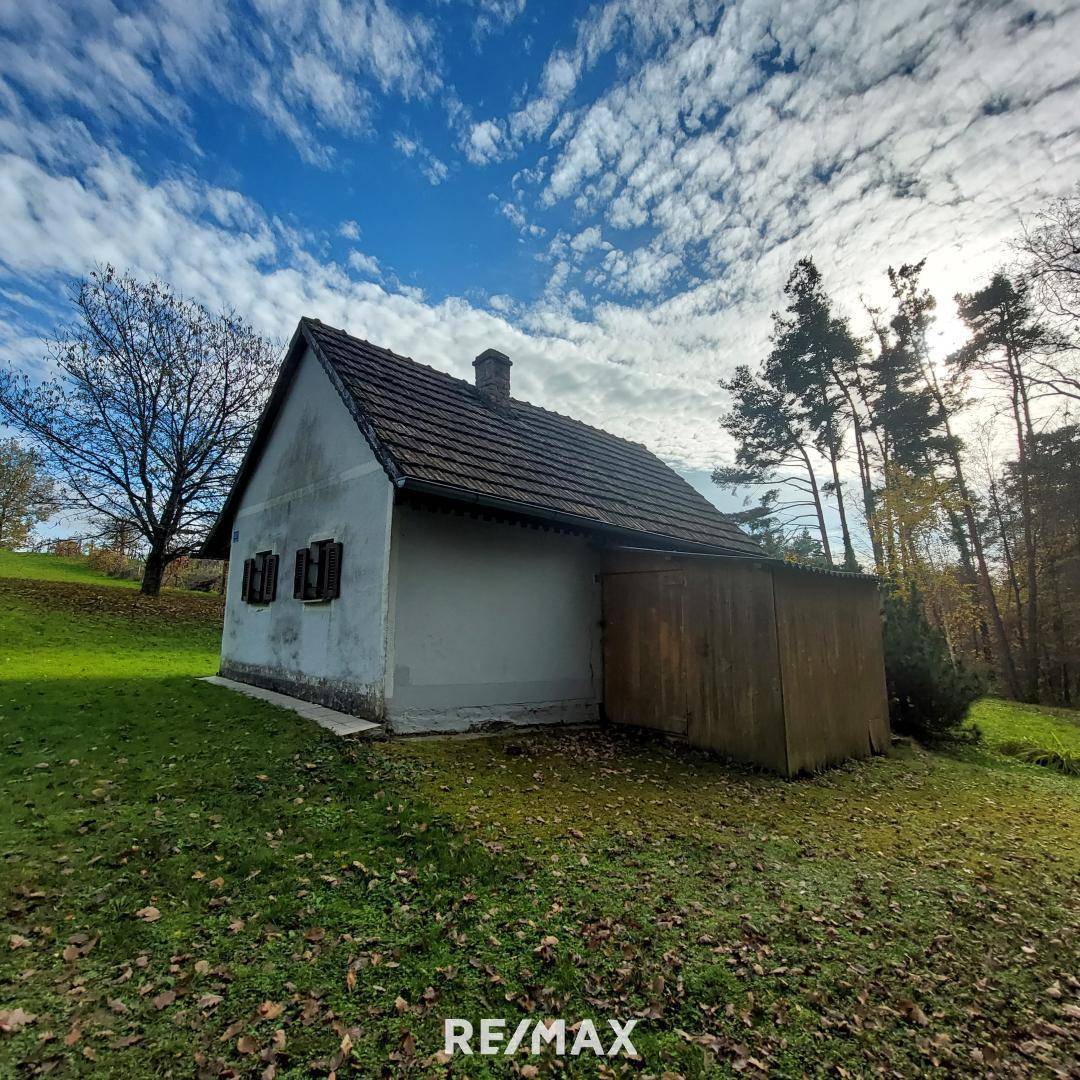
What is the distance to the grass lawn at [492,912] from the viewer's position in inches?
96.8

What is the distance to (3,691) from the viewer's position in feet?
27.6

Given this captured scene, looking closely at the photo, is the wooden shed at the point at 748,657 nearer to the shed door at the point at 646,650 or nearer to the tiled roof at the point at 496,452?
the shed door at the point at 646,650

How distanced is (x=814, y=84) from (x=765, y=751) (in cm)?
994

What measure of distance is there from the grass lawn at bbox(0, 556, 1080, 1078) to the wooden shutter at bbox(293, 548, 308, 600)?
265cm

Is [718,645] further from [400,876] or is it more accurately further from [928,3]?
[928,3]

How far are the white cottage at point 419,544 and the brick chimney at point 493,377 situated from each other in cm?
4

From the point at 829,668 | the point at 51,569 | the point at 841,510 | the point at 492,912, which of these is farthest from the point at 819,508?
the point at 51,569

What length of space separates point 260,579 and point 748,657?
925cm

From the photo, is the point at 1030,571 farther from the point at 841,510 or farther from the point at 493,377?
the point at 493,377

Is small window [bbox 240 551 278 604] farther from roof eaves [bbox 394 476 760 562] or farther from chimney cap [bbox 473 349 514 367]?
chimney cap [bbox 473 349 514 367]

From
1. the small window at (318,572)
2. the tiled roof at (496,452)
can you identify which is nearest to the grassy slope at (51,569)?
the small window at (318,572)

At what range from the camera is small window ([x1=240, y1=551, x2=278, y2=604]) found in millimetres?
10023

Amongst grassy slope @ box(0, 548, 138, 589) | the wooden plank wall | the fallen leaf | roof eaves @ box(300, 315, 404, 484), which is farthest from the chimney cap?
grassy slope @ box(0, 548, 138, 589)

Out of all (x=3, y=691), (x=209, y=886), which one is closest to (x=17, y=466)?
(x=3, y=691)
